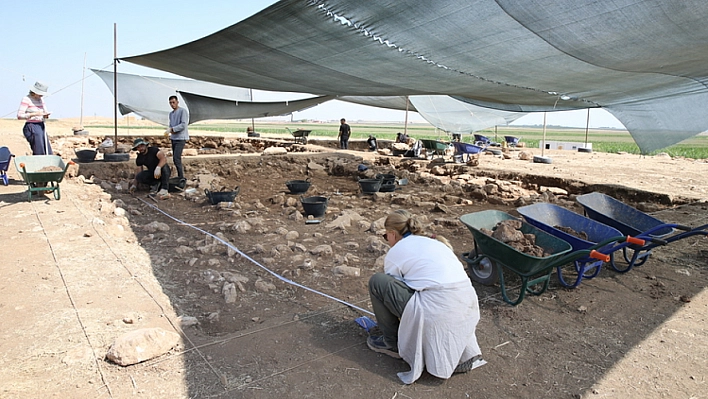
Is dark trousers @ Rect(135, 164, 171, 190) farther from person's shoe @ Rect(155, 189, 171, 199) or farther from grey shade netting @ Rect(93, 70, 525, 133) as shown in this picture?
grey shade netting @ Rect(93, 70, 525, 133)

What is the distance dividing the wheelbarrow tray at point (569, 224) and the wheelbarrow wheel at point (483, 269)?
1.98 ft

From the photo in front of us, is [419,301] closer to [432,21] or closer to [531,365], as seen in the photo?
[531,365]

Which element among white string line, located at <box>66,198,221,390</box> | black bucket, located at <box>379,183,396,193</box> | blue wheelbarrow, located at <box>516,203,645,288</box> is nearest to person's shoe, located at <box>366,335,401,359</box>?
white string line, located at <box>66,198,221,390</box>

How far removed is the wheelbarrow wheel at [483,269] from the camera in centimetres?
365

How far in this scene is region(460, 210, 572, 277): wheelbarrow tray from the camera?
3.06 metres

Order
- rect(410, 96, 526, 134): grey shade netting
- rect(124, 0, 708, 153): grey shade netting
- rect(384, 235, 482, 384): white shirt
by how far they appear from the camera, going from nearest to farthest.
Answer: rect(384, 235, 482, 384): white shirt < rect(124, 0, 708, 153): grey shade netting < rect(410, 96, 526, 134): grey shade netting

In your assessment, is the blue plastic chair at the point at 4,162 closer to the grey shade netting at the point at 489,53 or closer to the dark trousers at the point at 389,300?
the grey shade netting at the point at 489,53

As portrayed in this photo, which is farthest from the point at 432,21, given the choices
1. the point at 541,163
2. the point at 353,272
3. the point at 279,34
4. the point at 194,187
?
the point at 541,163

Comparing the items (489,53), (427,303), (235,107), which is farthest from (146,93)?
(427,303)

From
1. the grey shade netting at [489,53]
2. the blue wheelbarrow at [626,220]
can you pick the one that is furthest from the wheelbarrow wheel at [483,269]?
the grey shade netting at [489,53]

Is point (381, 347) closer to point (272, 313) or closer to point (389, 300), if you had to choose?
point (389, 300)

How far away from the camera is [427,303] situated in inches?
89.9

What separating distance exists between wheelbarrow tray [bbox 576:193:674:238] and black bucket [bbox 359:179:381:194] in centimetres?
389

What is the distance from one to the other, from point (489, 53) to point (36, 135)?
6564mm
